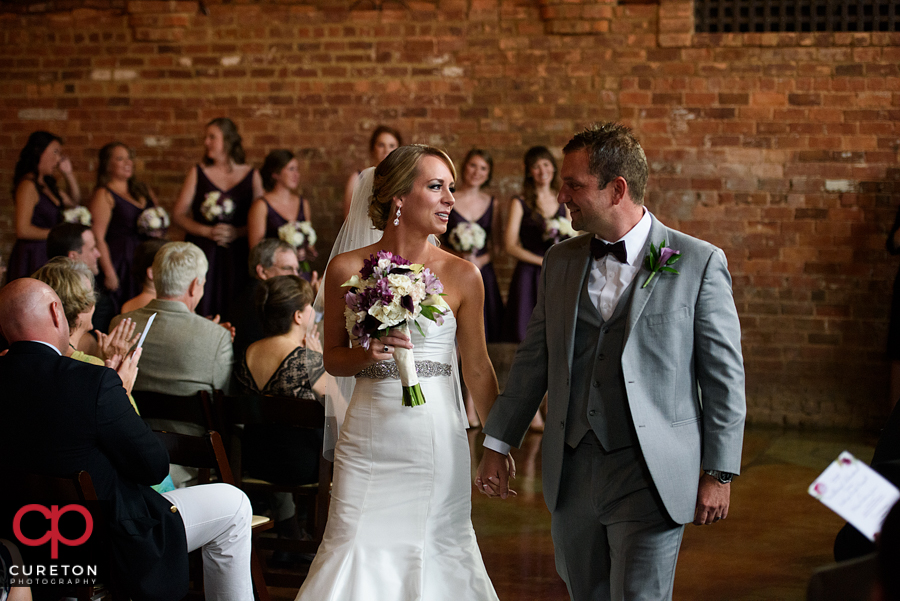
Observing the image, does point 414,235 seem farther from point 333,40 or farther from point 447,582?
point 333,40

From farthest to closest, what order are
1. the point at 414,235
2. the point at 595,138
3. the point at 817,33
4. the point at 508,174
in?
1. the point at 508,174
2. the point at 817,33
3. the point at 414,235
4. the point at 595,138

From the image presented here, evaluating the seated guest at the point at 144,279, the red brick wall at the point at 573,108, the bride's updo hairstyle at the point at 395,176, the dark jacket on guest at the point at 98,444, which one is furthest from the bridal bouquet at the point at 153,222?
the dark jacket on guest at the point at 98,444

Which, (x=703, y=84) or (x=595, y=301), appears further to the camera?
(x=703, y=84)

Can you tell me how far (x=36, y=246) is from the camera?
23.1 ft

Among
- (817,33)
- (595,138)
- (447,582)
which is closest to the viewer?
(595,138)

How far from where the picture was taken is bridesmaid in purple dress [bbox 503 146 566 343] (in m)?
7.00

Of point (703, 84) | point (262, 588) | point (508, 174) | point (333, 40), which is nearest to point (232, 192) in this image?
point (333, 40)

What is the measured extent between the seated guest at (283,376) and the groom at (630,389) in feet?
5.07

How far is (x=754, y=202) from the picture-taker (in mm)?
7238

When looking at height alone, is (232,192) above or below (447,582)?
above

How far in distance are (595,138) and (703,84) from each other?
5.26m

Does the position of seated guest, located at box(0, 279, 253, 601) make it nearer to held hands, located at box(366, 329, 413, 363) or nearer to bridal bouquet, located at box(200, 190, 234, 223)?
held hands, located at box(366, 329, 413, 363)

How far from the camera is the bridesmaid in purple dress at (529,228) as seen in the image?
23.0 ft

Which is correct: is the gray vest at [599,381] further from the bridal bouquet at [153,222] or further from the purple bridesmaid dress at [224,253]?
the bridal bouquet at [153,222]
